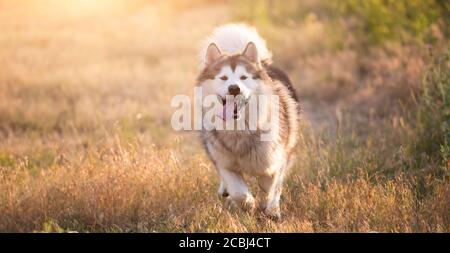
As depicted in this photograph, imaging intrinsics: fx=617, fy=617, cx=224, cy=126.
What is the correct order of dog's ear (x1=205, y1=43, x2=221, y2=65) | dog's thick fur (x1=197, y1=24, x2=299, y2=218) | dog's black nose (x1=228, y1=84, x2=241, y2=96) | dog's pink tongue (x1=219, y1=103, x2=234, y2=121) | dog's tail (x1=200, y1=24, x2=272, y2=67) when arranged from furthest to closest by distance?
dog's tail (x1=200, y1=24, x2=272, y2=67) → dog's ear (x1=205, y1=43, x2=221, y2=65) → dog's thick fur (x1=197, y1=24, x2=299, y2=218) → dog's pink tongue (x1=219, y1=103, x2=234, y2=121) → dog's black nose (x1=228, y1=84, x2=241, y2=96)

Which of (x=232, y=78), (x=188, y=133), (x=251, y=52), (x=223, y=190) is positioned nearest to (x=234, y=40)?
(x=251, y=52)

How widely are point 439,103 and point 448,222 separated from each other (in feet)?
7.24

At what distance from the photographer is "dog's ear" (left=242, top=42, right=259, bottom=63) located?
18.4 ft

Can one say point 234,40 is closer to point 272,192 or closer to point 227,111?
point 227,111

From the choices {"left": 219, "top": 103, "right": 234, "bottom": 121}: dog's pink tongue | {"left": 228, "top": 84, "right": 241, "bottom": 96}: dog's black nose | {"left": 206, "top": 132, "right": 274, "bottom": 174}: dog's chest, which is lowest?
{"left": 206, "top": 132, "right": 274, "bottom": 174}: dog's chest

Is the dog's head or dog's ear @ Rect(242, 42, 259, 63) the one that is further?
dog's ear @ Rect(242, 42, 259, 63)

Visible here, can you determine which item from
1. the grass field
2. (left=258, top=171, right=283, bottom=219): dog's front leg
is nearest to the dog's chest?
(left=258, top=171, right=283, bottom=219): dog's front leg

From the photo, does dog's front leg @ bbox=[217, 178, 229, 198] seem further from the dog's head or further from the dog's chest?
the dog's head

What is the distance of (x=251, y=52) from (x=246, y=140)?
84 centimetres

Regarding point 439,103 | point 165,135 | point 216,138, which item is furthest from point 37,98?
point 439,103

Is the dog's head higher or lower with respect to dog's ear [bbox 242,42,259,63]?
lower

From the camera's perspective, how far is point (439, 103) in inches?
264

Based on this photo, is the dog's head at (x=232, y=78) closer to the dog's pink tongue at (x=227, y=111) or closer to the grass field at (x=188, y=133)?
the dog's pink tongue at (x=227, y=111)

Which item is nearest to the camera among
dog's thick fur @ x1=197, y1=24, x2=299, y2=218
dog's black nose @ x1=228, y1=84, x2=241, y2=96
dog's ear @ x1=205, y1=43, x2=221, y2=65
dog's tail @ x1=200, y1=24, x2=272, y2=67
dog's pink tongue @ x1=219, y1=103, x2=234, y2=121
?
dog's black nose @ x1=228, y1=84, x2=241, y2=96
